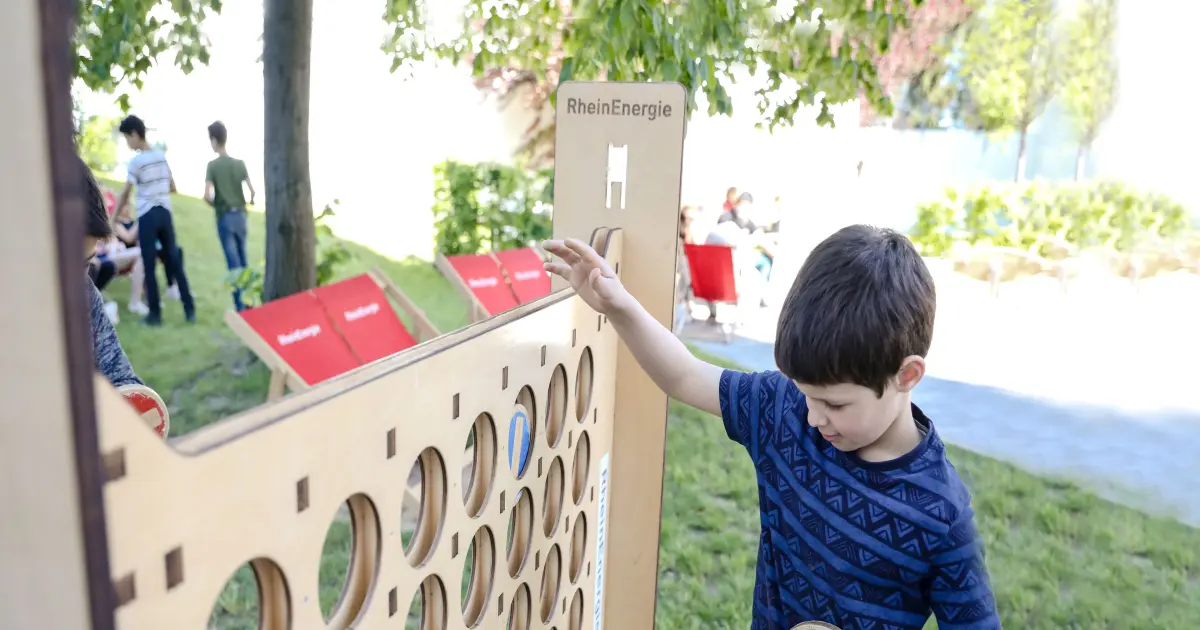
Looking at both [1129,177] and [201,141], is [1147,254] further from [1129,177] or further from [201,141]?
[201,141]

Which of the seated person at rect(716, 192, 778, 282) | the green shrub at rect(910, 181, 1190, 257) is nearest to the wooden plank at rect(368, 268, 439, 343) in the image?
the seated person at rect(716, 192, 778, 282)

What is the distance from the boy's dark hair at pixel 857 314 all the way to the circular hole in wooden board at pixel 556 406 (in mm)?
457

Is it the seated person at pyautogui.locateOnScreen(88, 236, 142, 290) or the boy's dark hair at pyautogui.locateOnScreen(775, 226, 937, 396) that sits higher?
the boy's dark hair at pyautogui.locateOnScreen(775, 226, 937, 396)

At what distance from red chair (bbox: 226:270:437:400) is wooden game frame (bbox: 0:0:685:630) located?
1695 millimetres

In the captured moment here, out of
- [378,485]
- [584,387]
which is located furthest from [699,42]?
[378,485]

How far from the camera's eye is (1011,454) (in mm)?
5875

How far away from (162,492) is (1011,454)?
6.16 m

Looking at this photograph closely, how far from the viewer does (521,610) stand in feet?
5.25

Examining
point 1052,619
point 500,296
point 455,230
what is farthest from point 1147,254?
point 455,230

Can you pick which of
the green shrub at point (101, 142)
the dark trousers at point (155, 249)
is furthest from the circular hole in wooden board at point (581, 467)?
the green shrub at point (101, 142)

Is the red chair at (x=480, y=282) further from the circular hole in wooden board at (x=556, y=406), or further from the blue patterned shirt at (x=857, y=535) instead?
the blue patterned shirt at (x=857, y=535)

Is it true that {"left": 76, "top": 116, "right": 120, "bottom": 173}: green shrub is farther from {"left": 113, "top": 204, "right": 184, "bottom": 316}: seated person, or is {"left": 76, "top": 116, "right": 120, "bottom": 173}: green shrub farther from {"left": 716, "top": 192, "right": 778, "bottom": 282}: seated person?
{"left": 716, "top": 192, "right": 778, "bottom": 282}: seated person

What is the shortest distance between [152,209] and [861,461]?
23.1ft

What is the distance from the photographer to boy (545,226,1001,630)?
136 centimetres
